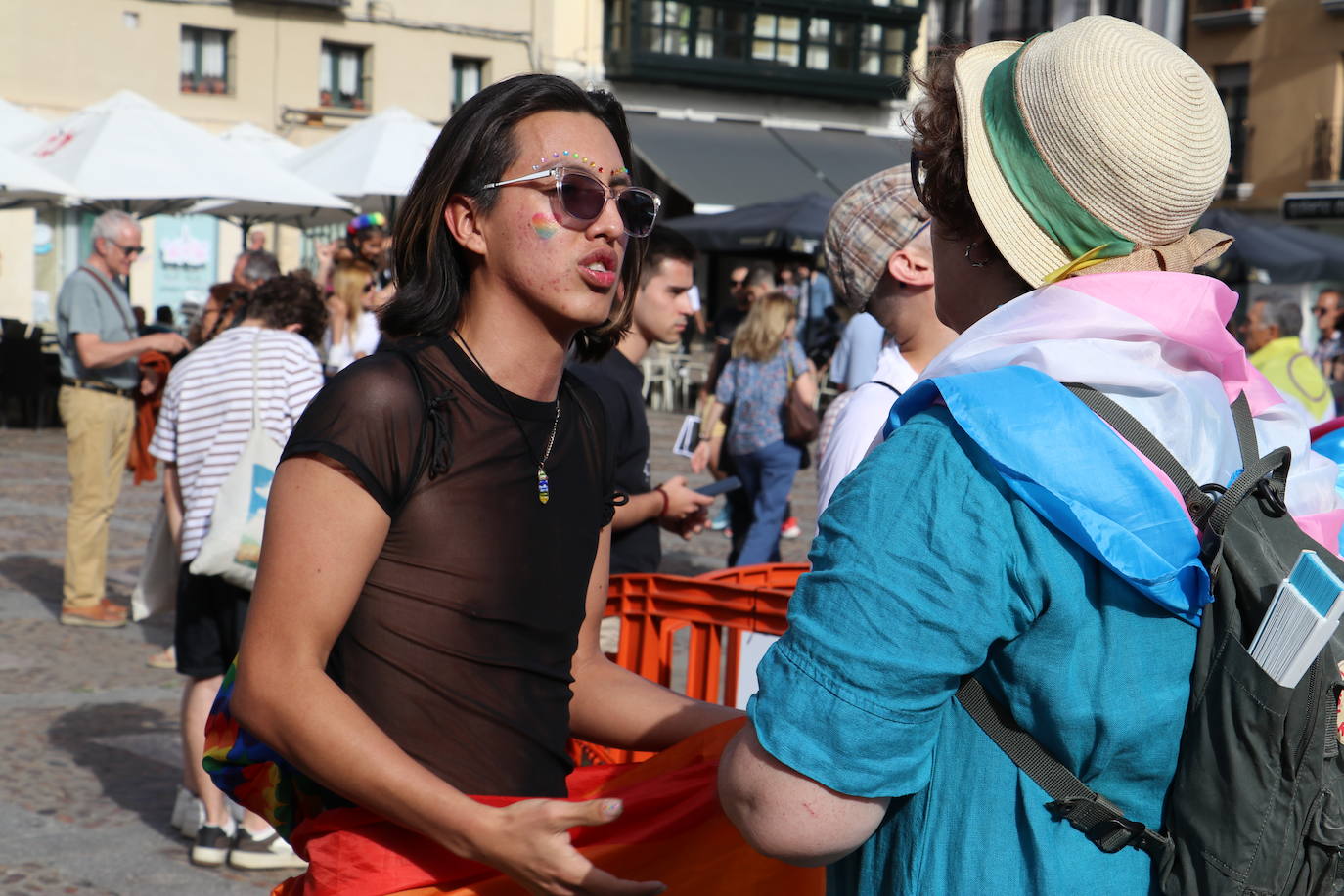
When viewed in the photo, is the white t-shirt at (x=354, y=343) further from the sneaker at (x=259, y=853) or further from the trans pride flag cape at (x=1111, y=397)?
the trans pride flag cape at (x=1111, y=397)

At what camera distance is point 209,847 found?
4.88 meters

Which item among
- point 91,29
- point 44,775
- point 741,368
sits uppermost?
point 91,29

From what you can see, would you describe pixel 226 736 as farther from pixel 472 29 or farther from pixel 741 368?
pixel 472 29

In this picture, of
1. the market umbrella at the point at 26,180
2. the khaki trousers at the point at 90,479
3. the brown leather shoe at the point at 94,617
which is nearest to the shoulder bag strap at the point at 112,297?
the khaki trousers at the point at 90,479

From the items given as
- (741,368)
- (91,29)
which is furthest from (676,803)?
(91,29)

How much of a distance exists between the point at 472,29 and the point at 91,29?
7356mm

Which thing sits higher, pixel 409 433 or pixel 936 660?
pixel 409 433

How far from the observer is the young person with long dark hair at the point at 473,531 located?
73.0 inches

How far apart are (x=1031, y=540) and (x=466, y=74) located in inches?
1203

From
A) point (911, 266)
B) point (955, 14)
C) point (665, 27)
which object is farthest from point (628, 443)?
point (955, 14)

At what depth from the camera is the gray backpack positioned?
1.47 metres

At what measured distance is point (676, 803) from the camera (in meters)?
2.06

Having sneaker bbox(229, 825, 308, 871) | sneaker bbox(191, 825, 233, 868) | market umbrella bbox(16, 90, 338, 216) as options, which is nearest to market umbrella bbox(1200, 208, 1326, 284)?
market umbrella bbox(16, 90, 338, 216)

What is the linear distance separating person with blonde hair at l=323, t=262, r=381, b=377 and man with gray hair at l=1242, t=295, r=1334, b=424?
16.5 ft
